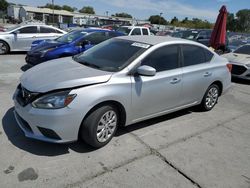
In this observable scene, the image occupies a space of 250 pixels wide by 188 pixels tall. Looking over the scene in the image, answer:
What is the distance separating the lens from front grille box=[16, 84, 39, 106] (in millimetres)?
3087

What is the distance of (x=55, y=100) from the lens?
3.00 m

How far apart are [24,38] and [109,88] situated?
357 inches

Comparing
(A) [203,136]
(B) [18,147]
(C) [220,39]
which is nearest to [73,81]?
(B) [18,147]

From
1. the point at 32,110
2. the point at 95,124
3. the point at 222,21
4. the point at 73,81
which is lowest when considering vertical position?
the point at 95,124

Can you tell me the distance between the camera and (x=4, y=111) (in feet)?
14.5

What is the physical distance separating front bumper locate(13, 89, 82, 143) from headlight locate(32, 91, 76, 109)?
5 centimetres

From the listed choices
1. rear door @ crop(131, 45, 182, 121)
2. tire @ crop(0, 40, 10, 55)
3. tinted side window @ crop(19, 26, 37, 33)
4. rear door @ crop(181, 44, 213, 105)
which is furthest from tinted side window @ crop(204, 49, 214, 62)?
tire @ crop(0, 40, 10, 55)

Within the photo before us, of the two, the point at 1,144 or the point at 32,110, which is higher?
the point at 32,110

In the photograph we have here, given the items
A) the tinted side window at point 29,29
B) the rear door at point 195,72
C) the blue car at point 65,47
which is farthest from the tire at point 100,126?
the tinted side window at point 29,29

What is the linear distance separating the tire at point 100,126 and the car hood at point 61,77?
1.41ft

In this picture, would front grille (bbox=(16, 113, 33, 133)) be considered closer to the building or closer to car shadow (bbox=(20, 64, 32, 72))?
car shadow (bbox=(20, 64, 32, 72))

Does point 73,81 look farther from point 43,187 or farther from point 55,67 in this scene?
point 43,187

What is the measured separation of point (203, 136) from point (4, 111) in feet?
11.9

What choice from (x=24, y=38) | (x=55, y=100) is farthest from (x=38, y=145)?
(x=24, y=38)
